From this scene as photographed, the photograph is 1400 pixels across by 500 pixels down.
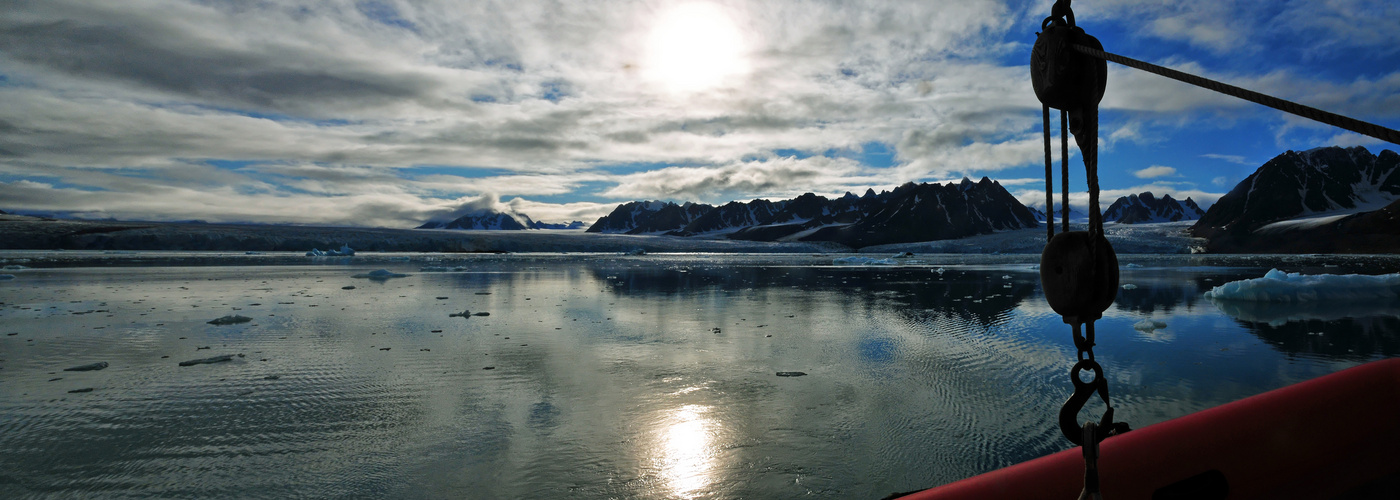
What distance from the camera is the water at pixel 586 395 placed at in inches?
154

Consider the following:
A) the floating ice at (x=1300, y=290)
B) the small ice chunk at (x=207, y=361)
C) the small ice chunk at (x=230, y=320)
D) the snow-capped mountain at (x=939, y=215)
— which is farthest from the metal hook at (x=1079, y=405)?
the snow-capped mountain at (x=939, y=215)

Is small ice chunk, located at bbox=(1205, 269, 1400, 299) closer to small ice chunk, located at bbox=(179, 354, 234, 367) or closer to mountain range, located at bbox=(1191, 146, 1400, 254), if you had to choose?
small ice chunk, located at bbox=(179, 354, 234, 367)

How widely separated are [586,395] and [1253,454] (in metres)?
4.96

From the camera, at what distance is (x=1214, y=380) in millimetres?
6289

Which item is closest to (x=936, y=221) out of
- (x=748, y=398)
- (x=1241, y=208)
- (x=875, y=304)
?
(x=1241, y=208)

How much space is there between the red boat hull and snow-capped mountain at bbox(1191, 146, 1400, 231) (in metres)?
140

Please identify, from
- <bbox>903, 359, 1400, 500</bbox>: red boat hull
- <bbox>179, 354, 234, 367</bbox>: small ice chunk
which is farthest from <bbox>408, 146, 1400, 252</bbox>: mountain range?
<bbox>179, 354, 234, 367</bbox>: small ice chunk

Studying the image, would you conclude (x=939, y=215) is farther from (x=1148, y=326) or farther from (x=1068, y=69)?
(x=1068, y=69)

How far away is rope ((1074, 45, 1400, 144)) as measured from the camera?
1359 mm

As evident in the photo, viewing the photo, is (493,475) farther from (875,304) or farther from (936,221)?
(936,221)

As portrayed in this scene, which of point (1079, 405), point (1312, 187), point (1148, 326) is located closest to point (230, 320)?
point (1079, 405)

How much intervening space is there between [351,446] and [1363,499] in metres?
6.32

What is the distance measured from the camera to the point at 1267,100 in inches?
59.5

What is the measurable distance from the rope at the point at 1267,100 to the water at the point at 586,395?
2.80 m
